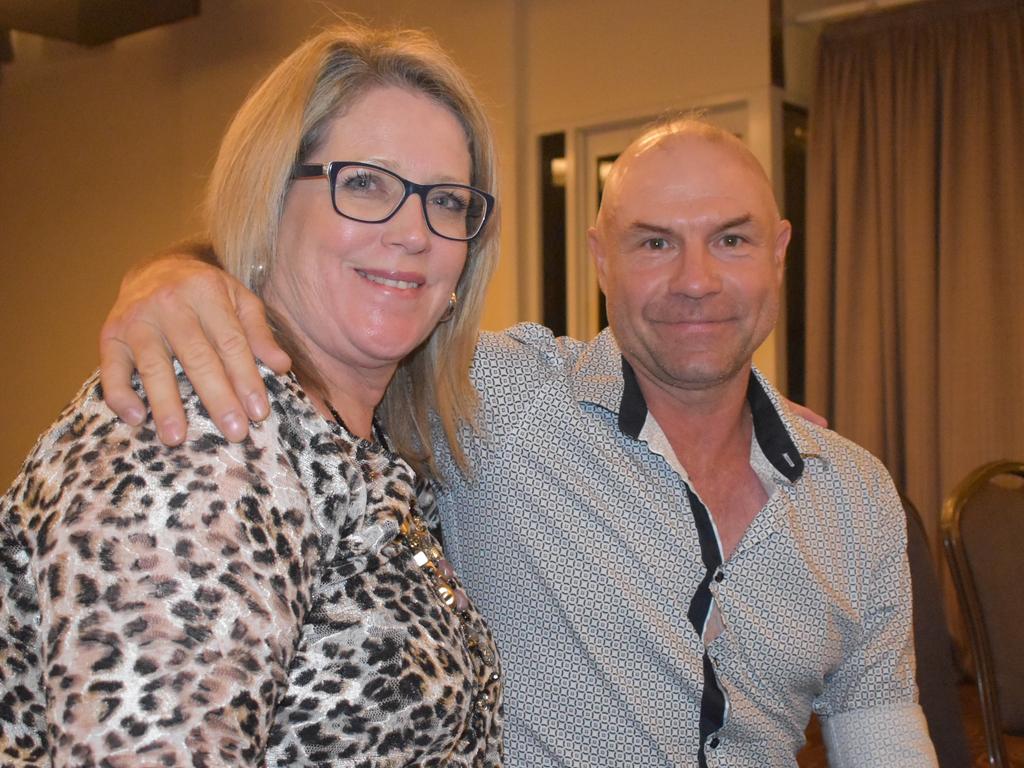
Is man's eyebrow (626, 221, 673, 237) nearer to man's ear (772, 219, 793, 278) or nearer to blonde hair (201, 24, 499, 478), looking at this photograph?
man's ear (772, 219, 793, 278)

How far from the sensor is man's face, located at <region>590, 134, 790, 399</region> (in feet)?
6.15

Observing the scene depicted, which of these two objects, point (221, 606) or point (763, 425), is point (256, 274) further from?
point (763, 425)

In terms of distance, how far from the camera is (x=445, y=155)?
127 centimetres

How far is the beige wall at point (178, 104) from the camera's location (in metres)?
4.77

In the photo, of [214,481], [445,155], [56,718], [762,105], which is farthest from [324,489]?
[762,105]

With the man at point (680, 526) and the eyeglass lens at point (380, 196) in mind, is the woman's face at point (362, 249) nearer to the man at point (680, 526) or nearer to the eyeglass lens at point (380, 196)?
the eyeglass lens at point (380, 196)

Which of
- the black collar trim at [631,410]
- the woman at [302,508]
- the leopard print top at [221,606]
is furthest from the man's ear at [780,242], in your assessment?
the leopard print top at [221,606]

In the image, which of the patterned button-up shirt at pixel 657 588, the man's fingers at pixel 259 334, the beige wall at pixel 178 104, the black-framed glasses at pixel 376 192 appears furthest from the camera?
the beige wall at pixel 178 104

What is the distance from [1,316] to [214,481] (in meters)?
8.35

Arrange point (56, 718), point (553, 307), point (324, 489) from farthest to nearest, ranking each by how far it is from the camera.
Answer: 1. point (553, 307)
2. point (324, 489)
3. point (56, 718)

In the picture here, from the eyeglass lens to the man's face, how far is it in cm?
68

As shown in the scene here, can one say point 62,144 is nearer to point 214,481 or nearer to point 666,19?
point 666,19

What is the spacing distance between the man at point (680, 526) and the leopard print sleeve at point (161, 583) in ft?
2.63

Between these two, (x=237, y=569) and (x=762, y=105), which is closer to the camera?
(x=237, y=569)
